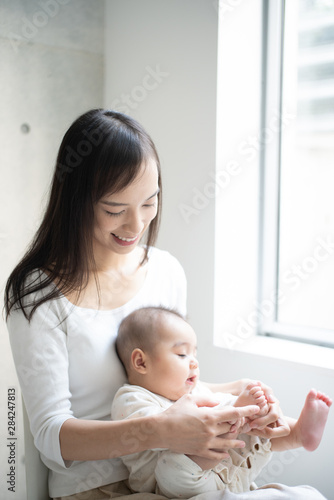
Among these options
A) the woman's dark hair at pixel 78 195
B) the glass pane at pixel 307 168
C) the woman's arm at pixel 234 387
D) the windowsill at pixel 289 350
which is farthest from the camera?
the glass pane at pixel 307 168

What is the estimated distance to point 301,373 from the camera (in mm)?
1632

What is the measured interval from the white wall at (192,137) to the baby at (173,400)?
0.41 meters

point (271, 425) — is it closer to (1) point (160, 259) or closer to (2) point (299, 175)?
(1) point (160, 259)

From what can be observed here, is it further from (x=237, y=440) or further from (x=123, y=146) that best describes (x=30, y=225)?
(x=237, y=440)

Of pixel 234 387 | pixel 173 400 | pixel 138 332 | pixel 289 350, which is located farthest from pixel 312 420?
pixel 289 350

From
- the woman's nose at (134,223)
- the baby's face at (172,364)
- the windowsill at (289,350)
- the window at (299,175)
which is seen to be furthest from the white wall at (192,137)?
the woman's nose at (134,223)

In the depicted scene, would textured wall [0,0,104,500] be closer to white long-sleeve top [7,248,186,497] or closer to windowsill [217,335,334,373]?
white long-sleeve top [7,248,186,497]

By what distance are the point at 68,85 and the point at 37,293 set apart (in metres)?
1.08

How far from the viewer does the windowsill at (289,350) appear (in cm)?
162

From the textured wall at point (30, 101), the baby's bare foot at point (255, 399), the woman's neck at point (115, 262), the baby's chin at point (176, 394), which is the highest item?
the textured wall at point (30, 101)

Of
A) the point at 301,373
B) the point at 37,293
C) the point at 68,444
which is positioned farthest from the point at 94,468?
the point at 301,373

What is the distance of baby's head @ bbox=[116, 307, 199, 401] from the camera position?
1.23m

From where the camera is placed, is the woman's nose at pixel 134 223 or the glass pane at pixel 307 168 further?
the glass pane at pixel 307 168

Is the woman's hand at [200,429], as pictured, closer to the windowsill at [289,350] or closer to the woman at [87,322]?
the woman at [87,322]
